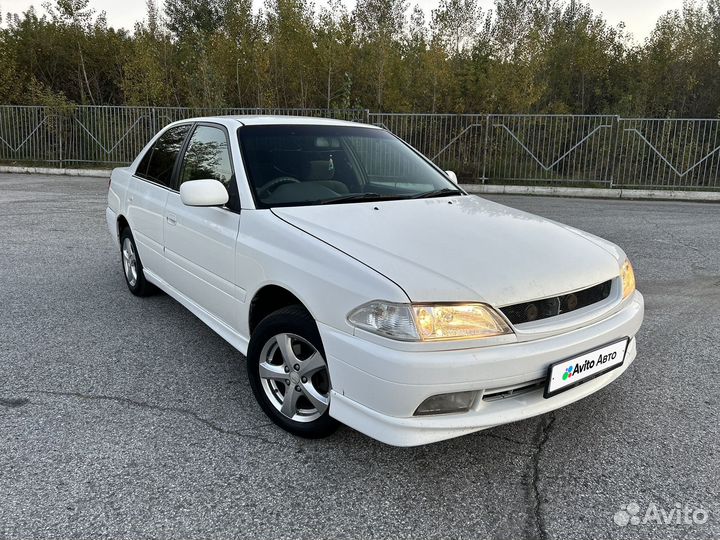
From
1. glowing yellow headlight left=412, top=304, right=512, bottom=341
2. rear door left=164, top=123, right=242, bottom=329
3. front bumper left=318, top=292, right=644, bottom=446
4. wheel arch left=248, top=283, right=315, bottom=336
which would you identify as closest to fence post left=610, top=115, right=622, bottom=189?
rear door left=164, top=123, right=242, bottom=329

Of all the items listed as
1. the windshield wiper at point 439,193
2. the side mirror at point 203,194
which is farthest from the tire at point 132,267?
the windshield wiper at point 439,193

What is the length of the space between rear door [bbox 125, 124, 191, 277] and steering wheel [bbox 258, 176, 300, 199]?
119 cm

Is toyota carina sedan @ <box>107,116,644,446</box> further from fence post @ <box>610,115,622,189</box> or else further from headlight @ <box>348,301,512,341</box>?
fence post @ <box>610,115,622,189</box>

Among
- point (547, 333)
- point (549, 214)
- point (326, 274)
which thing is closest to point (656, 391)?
point (547, 333)

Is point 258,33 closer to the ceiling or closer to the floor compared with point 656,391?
closer to the ceiling

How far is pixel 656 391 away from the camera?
320cm

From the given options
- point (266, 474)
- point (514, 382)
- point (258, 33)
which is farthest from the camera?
point (258, 33)

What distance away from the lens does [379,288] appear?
2158 mm

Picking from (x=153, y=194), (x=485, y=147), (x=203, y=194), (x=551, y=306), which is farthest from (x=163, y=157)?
→ (x=485, y=147)

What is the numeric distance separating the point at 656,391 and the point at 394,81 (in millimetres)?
17035

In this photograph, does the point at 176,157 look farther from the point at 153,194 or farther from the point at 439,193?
the point at 439,193

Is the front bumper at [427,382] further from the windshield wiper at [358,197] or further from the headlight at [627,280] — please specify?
the windshield wiper at [358,197]

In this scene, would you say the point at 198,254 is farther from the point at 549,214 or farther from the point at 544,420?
the point at 549,214

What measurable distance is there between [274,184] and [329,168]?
443mm
